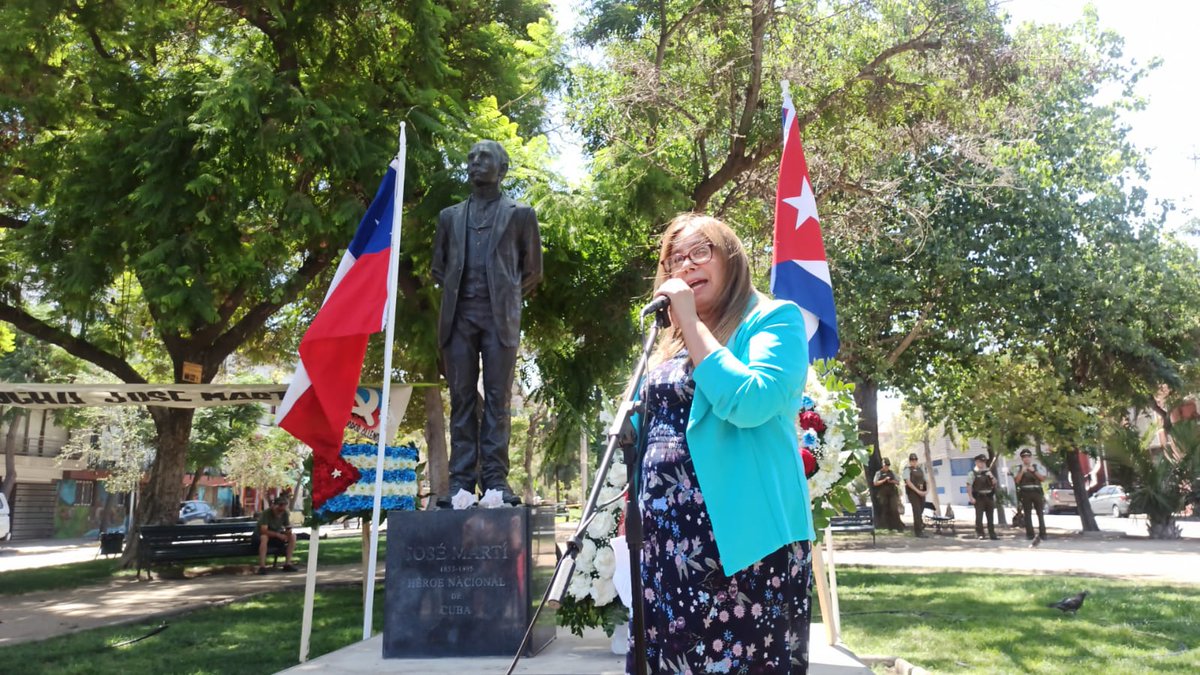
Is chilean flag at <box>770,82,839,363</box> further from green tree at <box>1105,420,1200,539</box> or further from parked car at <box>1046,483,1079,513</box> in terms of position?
parked car at <box>1046,483,1079,513</box>

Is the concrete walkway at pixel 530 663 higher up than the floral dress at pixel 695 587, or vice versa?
the floral dress at pixel 695 587

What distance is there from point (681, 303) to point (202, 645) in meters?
7.47

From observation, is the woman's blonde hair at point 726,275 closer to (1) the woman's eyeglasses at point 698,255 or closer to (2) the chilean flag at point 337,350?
(1) the woman's eyeglasses at point 698,255

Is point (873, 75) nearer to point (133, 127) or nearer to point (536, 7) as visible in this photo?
point (536, 7)

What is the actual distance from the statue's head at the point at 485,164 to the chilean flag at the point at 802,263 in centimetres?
202

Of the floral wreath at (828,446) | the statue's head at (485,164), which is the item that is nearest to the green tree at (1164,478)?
the floral wreath at (828,446)

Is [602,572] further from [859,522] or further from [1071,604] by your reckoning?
[859,522]

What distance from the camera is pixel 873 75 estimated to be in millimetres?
13484

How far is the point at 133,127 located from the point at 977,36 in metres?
10.8

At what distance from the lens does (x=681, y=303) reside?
249 centimetres

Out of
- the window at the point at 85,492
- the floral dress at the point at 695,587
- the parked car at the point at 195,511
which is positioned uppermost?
the window at the point at 85,492

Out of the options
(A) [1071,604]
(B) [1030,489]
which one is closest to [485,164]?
(A) [1071,604]

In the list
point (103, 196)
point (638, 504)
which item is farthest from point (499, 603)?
point (103, 196)

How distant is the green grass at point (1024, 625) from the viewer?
6191mm
